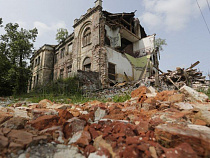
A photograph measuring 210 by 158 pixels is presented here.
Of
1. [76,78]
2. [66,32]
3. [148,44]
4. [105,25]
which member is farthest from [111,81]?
[66,32]

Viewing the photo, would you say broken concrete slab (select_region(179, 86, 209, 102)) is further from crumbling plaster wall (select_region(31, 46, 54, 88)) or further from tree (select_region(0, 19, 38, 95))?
crumbling plaster wall (select_region(31, 46, 54, 88))

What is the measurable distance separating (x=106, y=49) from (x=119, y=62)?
1932 mm

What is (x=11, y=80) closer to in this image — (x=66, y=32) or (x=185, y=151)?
(x=66, y=32)

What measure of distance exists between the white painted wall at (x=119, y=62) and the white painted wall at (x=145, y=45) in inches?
119

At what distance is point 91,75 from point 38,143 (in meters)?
8.18

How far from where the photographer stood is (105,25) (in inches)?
434

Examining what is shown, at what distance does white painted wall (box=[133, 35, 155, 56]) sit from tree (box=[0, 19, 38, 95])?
40.3 feet


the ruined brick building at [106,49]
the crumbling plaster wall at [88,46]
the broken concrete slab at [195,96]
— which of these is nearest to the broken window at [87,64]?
the ruined brick building at [106,49]

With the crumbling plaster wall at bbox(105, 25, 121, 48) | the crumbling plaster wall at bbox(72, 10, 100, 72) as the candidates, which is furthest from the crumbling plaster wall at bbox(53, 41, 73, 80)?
the crumbling plaster wall at bbox(105, 25, 121, 48)

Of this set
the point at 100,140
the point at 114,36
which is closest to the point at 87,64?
the point at 114,36

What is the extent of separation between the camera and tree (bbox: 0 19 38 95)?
1004cm

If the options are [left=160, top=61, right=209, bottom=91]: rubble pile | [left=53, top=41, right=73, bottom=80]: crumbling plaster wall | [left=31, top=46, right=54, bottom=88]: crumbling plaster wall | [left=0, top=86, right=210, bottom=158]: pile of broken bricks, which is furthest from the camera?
[left=31, top=46, right=54, bottom=88]: crumbling plaster wall

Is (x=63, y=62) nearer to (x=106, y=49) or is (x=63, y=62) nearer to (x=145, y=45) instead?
(x=106, y=49)

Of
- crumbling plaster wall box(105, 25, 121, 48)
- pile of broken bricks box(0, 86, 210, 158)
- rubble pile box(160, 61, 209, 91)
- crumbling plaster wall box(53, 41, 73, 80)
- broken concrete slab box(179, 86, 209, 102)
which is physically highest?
crumbling plaster wall box(105, 25, 121, 48)
